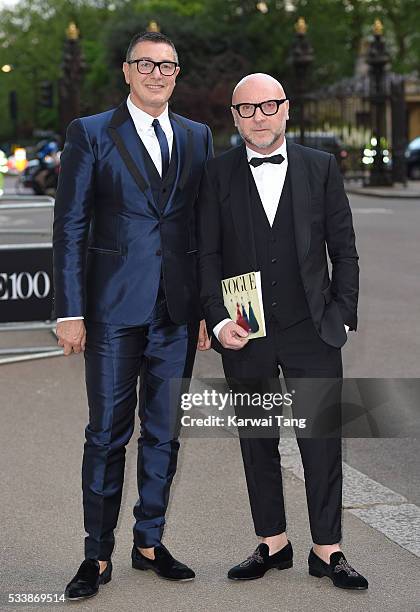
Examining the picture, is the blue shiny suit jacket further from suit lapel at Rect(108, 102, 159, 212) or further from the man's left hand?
the man's left hand

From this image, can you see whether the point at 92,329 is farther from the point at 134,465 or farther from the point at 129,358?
the point at 134,465

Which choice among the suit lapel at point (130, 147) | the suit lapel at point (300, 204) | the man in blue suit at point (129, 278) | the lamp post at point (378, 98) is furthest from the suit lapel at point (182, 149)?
the lamp post at point (378, 98)

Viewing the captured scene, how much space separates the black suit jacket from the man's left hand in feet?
0.70

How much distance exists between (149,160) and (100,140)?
0.60 feet

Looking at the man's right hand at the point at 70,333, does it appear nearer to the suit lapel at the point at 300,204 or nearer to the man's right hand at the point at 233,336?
the man's right hand at the point at 233,336

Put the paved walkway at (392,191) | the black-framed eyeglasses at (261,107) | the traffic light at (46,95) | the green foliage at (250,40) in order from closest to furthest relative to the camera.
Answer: the black-framed eyeglasses at (261,107) < the paved walkway at (392,191) < the traffic light at (46,95) < the green foliage at (250,40)

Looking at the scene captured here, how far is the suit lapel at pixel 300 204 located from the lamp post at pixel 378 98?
3065 centimetres

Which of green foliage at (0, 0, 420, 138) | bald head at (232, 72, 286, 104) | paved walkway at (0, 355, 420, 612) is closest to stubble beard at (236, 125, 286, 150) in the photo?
bald head at (232, 72, 286, 104)

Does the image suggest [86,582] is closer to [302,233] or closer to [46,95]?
[302,233]

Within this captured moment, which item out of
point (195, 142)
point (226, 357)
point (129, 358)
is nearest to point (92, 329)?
point (129, 358)

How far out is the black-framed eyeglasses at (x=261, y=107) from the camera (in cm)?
425

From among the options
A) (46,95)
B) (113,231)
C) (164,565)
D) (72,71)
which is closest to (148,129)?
(113,231)

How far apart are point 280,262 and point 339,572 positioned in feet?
3.52

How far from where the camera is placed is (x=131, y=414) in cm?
454
